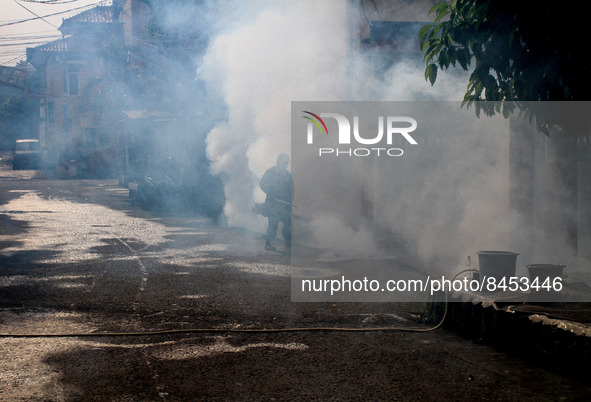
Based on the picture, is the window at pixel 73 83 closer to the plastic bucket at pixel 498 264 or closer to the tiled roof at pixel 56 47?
the tiled roof at pixel 56 47

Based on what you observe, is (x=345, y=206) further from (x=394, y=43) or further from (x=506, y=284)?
(x=506, y=284)

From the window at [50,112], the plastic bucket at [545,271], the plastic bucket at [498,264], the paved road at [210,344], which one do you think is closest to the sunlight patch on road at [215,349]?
the paved road at [210,344]

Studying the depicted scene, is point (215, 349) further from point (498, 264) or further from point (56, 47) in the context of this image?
point (56, 47)

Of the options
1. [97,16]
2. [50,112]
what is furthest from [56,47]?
[97,16]

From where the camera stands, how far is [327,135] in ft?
42.3

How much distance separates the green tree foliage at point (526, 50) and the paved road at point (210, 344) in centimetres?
203

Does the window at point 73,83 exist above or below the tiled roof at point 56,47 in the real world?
below

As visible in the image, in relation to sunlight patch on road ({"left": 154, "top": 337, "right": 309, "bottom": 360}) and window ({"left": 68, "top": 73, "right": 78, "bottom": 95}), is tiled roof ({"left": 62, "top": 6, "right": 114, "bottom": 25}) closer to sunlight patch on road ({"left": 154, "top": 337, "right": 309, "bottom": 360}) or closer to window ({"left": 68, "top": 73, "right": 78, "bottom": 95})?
window ({"left": 68, "top": 73, "right": 78, "bottom": 95})

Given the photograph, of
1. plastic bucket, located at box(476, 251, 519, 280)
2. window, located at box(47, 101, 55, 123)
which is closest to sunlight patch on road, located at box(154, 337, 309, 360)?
plastic bucket, located at box(476, 251, 519, 280)

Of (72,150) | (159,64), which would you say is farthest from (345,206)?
(72,150)

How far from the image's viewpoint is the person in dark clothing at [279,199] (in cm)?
1052

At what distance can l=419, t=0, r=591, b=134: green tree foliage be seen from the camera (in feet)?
12.8

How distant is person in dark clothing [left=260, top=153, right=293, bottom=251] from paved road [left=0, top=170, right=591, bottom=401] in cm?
120

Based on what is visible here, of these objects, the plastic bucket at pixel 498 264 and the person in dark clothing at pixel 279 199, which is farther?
the person in dark clothing at pixel 279 199
